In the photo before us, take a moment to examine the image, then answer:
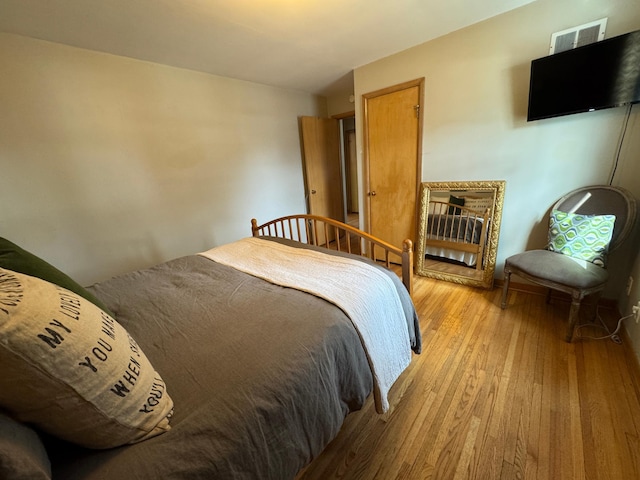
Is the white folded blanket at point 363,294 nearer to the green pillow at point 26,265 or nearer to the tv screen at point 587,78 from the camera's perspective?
the green pillow at point 26,265

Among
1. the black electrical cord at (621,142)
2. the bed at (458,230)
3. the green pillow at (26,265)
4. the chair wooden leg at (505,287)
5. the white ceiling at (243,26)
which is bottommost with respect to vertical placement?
the chair wooden leg at (505,287)

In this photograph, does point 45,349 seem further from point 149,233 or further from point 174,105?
point 174,105

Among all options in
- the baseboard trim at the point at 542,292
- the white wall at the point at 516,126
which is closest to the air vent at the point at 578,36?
the white wall at the point at 516,126

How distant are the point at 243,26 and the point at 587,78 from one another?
2.41 metres

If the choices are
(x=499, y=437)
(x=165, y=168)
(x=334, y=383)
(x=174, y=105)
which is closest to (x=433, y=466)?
(x=499, y=437)

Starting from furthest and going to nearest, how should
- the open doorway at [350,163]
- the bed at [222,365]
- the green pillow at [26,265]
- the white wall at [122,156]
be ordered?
the open doorway at [350,163] → the white wall at [122,156] → the green pillow at [26,265] → the bed at [222,365]

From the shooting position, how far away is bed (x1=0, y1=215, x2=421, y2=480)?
0.52 meters

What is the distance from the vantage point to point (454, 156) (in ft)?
7.86

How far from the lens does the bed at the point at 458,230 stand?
2.36 m

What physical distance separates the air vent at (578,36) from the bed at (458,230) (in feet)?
3.77

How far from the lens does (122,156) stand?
2.28 m

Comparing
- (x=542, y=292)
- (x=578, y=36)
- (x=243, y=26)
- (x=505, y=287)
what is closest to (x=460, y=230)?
(x=505, y=287)

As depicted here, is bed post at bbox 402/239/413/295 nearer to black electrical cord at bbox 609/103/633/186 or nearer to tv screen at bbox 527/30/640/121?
tv screen at bbox 527/30/640/121

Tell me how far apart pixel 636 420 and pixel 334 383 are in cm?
146
